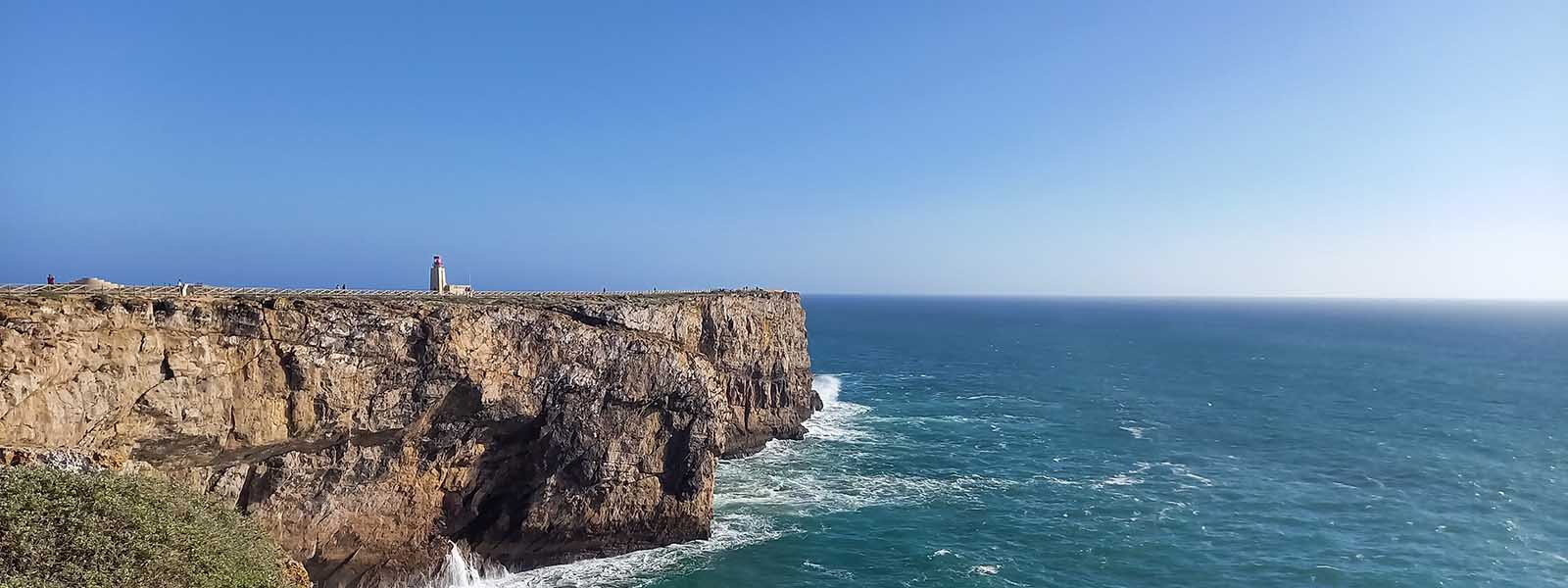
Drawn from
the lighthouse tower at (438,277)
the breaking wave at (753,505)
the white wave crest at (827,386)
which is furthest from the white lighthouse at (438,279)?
the white wave crest at (827,386)

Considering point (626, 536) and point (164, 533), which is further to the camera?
point (626, 536)

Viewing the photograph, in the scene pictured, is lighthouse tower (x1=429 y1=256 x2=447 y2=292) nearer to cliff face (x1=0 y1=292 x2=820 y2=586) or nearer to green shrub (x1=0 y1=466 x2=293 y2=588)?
cliff face (x1=0 y1=292 x2=820 y2=586)

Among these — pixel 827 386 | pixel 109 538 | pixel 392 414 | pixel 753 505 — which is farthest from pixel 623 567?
pixel 827 386

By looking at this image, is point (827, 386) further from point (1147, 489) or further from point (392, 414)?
point (392, 414)

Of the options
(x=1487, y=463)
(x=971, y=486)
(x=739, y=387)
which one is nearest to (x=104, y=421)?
(x=739, y=387)

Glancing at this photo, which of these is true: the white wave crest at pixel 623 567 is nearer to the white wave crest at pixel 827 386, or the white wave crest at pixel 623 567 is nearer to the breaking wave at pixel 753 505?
the breaking wave at pixel 753 505

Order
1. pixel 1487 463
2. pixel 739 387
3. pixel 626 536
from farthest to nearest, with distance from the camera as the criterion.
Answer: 1. pixel 739 387
2. pixel 1487 463
3. pixel 626 536

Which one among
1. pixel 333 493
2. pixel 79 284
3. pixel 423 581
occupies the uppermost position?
pixel 79 284

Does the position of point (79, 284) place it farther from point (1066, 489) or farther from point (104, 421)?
point (1066, 489)

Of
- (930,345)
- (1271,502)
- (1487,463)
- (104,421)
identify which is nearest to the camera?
(104,421)
